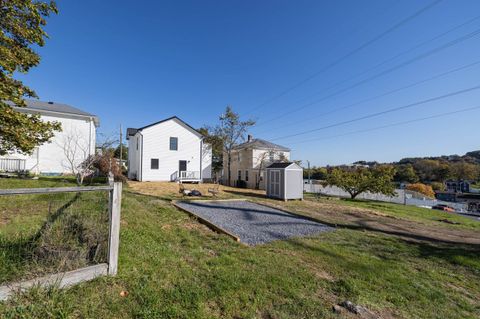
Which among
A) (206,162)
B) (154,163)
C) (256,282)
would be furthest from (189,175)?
(256,282)

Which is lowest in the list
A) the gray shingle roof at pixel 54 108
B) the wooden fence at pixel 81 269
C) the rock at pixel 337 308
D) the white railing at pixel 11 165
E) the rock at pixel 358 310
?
the rock at pixel 358 310

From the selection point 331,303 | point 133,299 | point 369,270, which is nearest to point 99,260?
point 133,299

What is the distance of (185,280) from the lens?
9.70 ft

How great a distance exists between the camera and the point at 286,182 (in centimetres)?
1538

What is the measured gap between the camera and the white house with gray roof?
1748 centimetres

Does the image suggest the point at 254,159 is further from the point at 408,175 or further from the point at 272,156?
the point at 408,175

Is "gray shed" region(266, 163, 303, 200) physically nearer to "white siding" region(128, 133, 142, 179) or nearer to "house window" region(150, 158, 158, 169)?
"house window" region(150, 158, 158, 169)

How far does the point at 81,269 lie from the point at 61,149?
21300 millimetres

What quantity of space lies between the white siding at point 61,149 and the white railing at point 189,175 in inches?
331

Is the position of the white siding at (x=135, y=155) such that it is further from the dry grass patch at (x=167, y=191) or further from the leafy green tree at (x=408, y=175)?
the leafy green tree at (x=408, y=175)

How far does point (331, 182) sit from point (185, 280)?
23919 mm

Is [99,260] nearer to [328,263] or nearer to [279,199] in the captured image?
[328,263]

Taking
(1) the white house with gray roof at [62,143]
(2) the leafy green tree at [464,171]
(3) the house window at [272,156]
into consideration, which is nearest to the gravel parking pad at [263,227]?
(1) the white house with gray roof at [62,143]

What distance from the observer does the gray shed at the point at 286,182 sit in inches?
606
